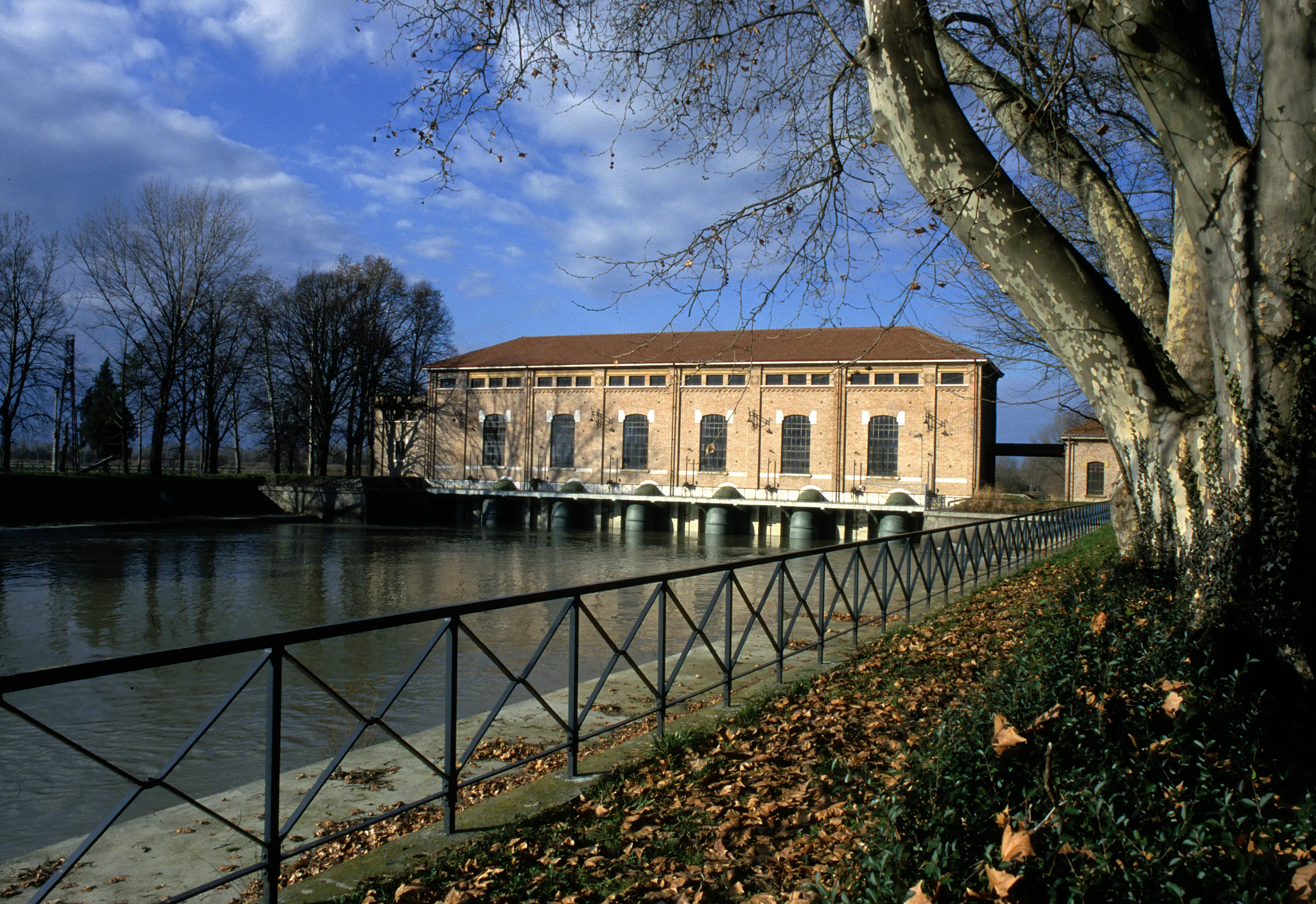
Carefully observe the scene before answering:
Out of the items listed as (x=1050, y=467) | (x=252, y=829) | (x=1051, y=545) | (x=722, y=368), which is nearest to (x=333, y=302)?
(x=722, y=368)

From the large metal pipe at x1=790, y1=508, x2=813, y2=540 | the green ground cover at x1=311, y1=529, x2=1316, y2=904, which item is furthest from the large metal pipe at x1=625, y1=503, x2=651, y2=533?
the green ground cover at x1=311, y1=529, x2=1316, y2=904

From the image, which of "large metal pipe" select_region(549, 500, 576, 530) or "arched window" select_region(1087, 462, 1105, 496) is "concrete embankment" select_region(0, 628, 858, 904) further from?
"arched window" select_region(1087, 462, 1105, 496)

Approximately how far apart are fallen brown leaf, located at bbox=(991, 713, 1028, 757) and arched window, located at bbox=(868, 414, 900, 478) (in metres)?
33.9

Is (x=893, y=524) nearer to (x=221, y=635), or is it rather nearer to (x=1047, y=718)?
(x=221, y=635)

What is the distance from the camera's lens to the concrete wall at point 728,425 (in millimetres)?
34406

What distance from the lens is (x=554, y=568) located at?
72.9 ft

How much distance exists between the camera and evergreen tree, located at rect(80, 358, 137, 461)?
147 ft

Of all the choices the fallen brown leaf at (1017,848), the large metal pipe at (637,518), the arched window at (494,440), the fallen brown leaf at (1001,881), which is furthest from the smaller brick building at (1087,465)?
the fallen brown leaf at (1001,881)

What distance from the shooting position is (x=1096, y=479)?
3784 cm

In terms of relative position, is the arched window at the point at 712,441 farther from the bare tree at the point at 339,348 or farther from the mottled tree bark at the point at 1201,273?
the mottled tree bark at the point at 1201,273

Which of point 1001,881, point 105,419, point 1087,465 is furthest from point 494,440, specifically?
point 1001,881

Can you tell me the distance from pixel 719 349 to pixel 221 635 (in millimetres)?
23876

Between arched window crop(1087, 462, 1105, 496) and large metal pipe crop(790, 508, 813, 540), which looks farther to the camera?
arched window crop(1087, 462, 1105, 496)

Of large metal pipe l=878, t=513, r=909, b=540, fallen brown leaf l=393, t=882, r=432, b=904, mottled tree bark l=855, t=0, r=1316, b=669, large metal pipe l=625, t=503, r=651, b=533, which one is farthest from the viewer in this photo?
large metal pipe l=625, t=503, r=651, b=533
